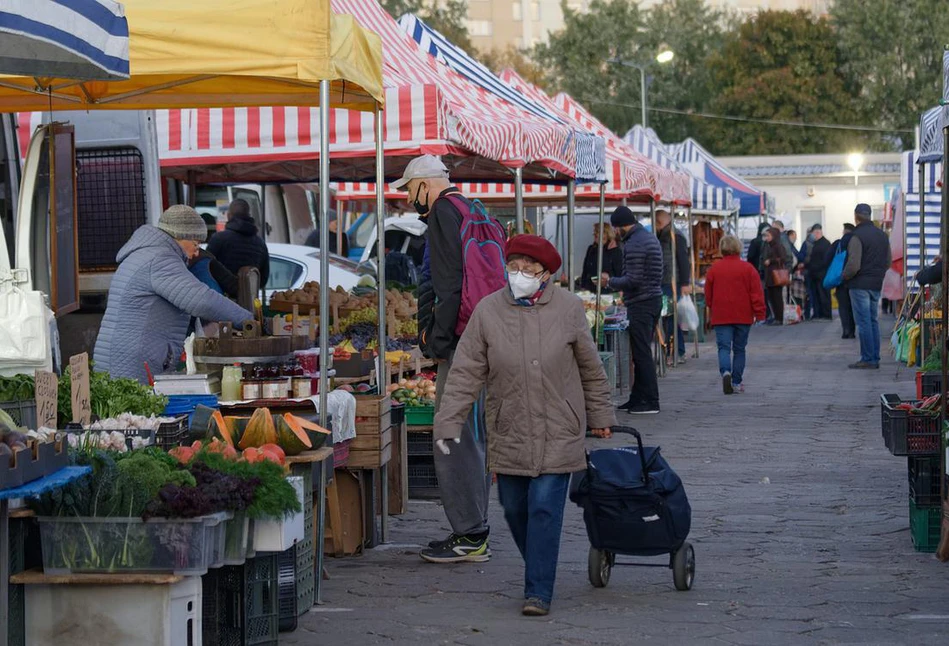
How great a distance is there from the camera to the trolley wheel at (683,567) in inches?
279

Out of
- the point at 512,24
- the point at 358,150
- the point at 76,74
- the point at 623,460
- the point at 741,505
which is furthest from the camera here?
the point at 512,24

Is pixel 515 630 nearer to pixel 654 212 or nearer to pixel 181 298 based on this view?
pixel 181 298

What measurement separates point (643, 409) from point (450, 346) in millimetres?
7485

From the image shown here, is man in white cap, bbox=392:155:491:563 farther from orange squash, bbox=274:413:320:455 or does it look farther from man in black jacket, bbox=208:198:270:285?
man in black jacket, bbox=208:198:270:285

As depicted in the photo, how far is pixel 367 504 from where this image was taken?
Answer: 8.27 m

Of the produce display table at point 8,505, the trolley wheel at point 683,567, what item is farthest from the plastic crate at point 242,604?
the trolley wheel at point 683,567

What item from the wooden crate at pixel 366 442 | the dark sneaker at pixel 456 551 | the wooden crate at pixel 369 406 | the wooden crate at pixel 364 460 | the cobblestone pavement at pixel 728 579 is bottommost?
the cobblestone pavement at pixel 728 579

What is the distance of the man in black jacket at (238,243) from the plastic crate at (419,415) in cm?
482

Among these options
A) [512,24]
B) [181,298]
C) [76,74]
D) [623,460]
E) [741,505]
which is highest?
[512,24]

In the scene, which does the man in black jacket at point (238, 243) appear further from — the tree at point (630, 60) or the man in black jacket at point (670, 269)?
the tree at point (630, 60)

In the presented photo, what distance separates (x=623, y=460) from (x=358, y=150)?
475 cm

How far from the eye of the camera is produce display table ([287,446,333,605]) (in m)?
6.84

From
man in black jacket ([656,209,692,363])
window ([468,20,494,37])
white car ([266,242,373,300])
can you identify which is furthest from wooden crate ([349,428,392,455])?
window ([468,20,494,37])

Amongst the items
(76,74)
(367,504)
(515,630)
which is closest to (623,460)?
(515,630)
